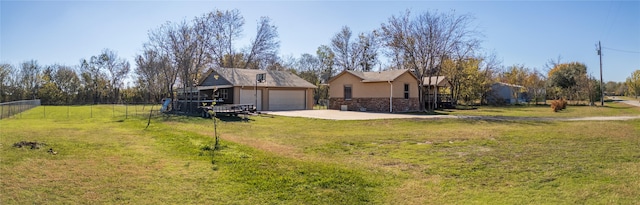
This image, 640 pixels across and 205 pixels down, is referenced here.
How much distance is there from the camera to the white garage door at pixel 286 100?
2927cm

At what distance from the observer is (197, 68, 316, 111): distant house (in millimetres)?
27453

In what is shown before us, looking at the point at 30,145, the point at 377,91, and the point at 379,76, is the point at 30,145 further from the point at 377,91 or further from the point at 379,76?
the point at 379,76

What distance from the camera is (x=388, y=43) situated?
30.3m

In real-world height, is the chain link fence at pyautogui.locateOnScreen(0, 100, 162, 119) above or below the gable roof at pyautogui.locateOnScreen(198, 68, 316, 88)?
below

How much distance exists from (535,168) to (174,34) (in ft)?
93.5

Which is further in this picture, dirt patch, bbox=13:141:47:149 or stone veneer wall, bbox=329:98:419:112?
stone veneer wall, bbox=329:98:419:112

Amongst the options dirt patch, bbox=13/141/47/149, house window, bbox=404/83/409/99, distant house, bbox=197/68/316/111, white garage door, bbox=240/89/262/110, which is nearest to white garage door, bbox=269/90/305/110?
distant house, bbox=197/68/316/111

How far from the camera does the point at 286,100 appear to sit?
3012 centimetres

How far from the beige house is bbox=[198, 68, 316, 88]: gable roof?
344cm

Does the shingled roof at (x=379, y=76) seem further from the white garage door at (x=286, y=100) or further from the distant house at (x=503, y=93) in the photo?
the distant house at (x=503, y=93)

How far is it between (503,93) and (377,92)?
23534 millimetres

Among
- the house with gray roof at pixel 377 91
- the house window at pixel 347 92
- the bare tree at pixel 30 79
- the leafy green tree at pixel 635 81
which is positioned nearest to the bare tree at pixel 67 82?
the bare tree at pixel 30 79

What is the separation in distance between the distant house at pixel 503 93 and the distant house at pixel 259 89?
22035 millimetres

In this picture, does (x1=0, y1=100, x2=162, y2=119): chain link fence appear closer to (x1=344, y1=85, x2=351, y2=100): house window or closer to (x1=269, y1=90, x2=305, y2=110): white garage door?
(x1=269, y1=90, x2=305, y2=110): white garage door
